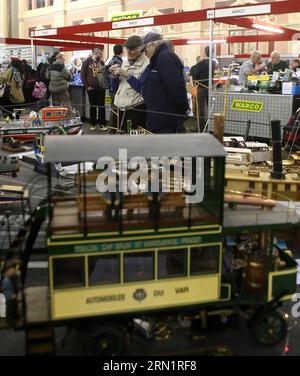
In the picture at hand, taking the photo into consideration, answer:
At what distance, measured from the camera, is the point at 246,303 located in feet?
12.7

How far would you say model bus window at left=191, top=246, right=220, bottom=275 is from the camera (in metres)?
3.78

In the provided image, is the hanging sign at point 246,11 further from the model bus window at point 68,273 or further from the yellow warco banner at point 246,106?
the model bus window at point 68,273

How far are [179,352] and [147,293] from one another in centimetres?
53

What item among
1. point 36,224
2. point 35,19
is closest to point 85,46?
point 36,224

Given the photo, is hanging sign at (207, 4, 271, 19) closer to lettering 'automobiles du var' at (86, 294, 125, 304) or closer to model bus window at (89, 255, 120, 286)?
model bus window at (89, 255, 120, 286)

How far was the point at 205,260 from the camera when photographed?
152 inches

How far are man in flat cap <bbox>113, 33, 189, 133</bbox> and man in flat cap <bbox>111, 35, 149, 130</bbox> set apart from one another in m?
0.16

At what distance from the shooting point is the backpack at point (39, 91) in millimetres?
16703

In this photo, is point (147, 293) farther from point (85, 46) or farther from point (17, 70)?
point (85, 46)

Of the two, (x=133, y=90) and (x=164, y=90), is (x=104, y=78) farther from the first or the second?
(x=164, y=90)

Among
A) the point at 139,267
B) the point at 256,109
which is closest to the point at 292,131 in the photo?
the point at 256,109

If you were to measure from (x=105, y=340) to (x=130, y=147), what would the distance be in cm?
142

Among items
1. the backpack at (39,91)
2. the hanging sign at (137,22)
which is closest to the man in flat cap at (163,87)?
the hanging sign at (137,22)
